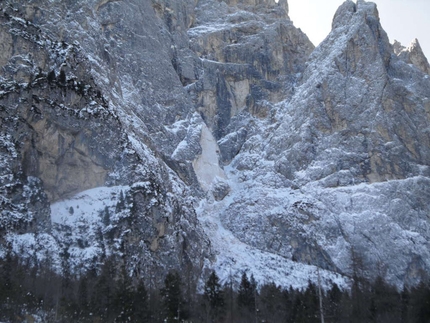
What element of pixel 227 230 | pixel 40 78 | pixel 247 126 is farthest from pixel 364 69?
pixel 40 78

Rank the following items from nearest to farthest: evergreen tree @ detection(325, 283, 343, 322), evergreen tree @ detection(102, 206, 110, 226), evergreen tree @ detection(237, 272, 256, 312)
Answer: evergreen tree @ detection(325, 283, 343, 322) → evergreen tree @ detection(237, 272, 256, 312) → evergreen tree @ detection(102, 206, 110, 226)

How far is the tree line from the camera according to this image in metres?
42.9

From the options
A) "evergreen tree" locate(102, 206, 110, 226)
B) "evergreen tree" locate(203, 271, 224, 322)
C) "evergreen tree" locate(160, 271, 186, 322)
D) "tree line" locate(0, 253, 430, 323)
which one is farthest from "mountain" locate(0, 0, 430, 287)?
"evergreen tree" locate(203, 271, 224, 322)

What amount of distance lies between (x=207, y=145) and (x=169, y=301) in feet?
127

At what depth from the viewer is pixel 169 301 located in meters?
45.4

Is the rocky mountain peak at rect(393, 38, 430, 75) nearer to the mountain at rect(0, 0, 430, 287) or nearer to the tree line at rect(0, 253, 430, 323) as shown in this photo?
the mountain at rect(0, 0, 430, 287)

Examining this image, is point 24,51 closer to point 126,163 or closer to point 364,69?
point 126,163

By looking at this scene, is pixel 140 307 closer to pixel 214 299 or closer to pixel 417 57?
pixel 214 299

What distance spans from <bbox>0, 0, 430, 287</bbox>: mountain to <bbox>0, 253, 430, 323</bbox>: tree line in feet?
10.1

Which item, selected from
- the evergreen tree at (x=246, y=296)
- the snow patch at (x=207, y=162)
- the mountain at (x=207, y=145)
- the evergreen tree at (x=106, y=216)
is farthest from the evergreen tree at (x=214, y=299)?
the snow patch at (x=207, y=162)

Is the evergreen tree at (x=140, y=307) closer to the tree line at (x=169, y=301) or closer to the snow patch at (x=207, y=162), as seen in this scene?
the tree line at (x=169, y=301)

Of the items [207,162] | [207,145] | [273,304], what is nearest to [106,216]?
[273,304]

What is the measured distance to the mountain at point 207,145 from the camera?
53.6m

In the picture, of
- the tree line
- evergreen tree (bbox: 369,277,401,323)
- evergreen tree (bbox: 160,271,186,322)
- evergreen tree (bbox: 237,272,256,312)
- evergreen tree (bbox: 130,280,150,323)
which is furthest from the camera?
evergreen tree (bbox: 237,272,256,312)
